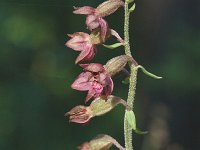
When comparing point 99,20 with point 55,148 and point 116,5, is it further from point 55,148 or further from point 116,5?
point 55,148

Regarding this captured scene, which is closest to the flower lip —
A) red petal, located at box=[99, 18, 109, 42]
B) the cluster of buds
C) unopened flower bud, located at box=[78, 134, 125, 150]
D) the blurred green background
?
the cluster of buds

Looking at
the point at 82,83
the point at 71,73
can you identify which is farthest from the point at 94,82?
the point at 71,73

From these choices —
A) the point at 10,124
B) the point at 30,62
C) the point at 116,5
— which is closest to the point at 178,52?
the point at 30,62

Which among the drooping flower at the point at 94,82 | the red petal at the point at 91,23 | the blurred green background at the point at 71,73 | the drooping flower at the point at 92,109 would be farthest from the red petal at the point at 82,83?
the blurred green background at the point at 71,73

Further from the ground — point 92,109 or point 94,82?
point 94,82

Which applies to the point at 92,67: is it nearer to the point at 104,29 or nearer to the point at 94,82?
the point at 94,82

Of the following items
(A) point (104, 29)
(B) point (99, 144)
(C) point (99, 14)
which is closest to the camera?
(A) point (104, 29)
